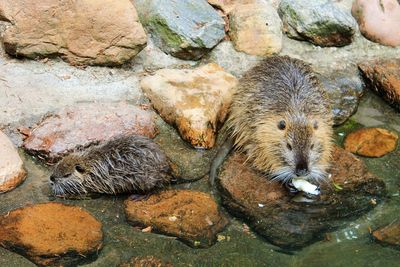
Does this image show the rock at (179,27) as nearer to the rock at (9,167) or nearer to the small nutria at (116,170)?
the small nutria at (116,170)

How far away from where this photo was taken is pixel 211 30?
589 cm

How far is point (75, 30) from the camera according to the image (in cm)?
539

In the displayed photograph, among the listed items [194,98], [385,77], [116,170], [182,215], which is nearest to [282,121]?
[194,98]

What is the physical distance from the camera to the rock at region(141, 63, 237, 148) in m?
5.11

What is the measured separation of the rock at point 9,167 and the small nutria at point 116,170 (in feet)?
0.75

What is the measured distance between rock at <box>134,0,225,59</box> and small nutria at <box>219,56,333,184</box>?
596 millimetres

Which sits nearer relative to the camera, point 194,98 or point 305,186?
point 305,186

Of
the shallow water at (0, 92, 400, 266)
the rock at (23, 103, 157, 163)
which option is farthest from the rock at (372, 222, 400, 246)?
the rock at (23, 103, 157, 163)

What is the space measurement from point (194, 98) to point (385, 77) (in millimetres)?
1835

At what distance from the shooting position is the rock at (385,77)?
5.82m

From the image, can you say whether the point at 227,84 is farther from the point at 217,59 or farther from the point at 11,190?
the point at 11,190

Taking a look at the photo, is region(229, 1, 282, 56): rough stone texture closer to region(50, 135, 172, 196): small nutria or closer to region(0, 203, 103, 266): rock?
Answer: region(50, 135, 172, 196): small nutria

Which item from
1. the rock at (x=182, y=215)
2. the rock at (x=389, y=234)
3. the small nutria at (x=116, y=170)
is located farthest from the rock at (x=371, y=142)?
the small nutria at (x=116, y=170)

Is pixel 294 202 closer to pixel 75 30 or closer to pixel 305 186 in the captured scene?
pixel 305 186
